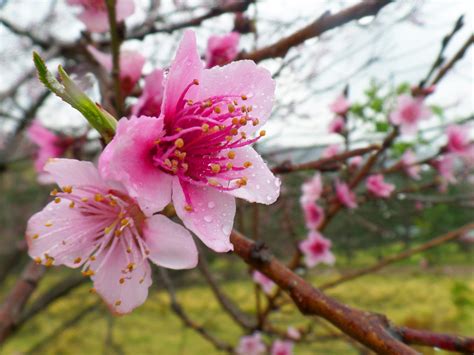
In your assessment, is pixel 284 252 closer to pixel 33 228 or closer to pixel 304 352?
pixel 304 352

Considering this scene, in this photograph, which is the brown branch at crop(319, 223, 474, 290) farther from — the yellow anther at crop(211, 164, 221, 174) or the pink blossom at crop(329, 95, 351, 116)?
the yellow anther at crop(211, 164, 221, 174)

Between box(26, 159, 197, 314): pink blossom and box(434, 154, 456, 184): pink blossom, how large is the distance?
5.11 ft

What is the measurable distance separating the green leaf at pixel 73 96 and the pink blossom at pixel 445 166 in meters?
1.64

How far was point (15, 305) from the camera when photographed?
922 mm

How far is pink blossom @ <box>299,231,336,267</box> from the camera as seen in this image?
5.75ft

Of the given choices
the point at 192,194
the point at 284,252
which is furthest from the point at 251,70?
the point at 284,252

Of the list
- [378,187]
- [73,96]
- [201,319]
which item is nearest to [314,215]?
[378,187]

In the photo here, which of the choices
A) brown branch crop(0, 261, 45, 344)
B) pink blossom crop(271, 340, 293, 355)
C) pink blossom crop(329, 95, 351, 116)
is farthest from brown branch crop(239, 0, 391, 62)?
pink blossom crop(271, 340, 293, 355)

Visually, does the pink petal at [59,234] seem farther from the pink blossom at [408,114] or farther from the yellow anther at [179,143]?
the pink blossom at [408,114]

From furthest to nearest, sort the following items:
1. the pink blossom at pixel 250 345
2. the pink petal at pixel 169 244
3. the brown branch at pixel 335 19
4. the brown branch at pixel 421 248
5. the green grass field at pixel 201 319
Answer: the green grass field at pixel 201 319
the pink blossom at pixel 250 345
the brown branch at pixel 421 248
the brown branch at pixel 335 19
the pink petal at pixel 169 244

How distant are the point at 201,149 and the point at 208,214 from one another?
0.09 metres

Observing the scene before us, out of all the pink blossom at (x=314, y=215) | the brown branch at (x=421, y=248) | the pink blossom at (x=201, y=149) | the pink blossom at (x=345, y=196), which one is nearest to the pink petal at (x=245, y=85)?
the pink blossom at (x=201, y=149)

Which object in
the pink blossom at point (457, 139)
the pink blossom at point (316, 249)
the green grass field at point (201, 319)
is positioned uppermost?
the pink blossom at point (457, 139)

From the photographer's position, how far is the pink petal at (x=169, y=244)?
1.52 ft
